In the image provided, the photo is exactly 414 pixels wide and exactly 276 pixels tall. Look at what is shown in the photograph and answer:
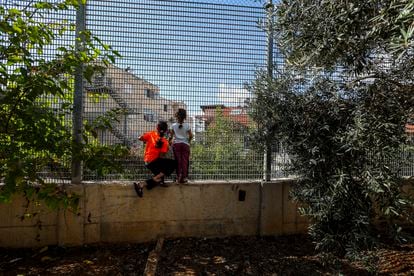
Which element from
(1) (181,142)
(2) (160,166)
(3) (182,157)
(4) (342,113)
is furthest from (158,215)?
(4) (342,113)

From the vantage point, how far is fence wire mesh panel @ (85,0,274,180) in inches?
226

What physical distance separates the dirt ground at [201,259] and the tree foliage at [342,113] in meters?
0.61

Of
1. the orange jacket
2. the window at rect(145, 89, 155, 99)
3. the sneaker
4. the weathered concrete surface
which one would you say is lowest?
the weathered concrete surface

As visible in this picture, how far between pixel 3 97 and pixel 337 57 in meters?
3.04

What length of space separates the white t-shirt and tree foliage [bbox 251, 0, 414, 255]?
1640 mm

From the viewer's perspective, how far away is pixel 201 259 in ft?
16.9

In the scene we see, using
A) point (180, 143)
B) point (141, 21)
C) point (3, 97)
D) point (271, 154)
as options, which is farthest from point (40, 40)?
point (271, 154)

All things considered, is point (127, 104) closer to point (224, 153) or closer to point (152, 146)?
point (152, 146)

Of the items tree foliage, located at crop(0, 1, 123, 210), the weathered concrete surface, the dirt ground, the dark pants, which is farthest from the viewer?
the dark pants

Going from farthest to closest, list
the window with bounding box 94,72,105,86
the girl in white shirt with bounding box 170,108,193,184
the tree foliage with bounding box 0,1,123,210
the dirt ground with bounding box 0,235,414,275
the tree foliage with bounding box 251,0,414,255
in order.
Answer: the girl in white shirt with bounding box 170,108,193,184 < the window with bounding box 94,72,105,86 < the dirt ground with bounding box 0,235,414,275 < the tree foliage with bounding box 0,1,123,210 < the tree foliage with bounding box 251,0,414,255

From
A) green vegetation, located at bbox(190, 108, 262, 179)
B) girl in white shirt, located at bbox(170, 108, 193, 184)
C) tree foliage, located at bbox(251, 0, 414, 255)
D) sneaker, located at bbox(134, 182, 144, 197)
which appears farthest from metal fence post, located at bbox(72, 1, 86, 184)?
tree foliage, located at bbox(251, 0, 414, 255)

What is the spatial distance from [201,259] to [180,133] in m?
1.82

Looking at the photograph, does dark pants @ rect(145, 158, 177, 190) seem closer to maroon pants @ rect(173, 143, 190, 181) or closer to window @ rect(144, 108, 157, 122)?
maroon pants @ rect(173, 143, 190, 181)

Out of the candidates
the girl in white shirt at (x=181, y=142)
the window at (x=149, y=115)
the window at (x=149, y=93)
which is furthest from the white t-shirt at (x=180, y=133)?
the window at (x=149, y=93)
